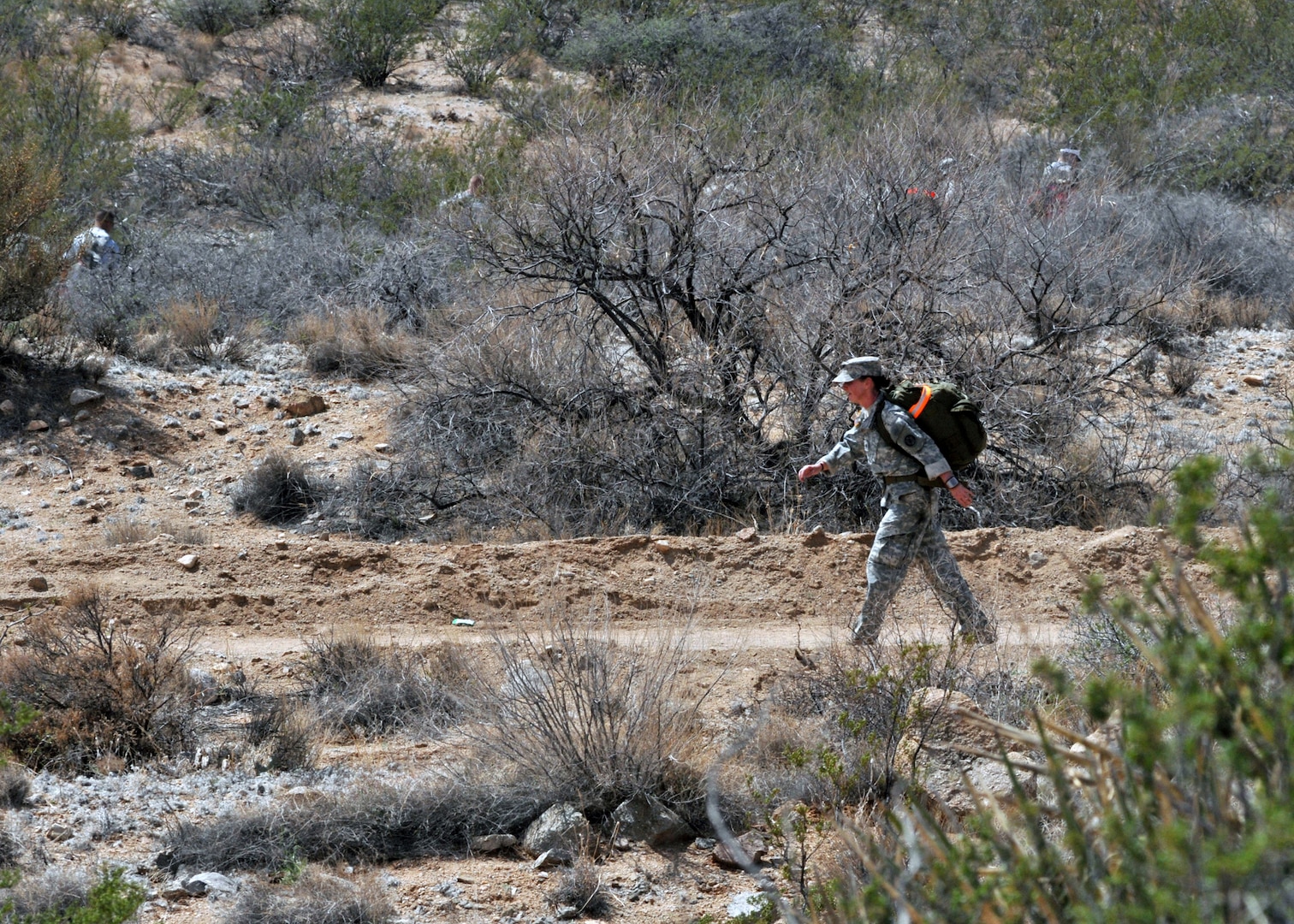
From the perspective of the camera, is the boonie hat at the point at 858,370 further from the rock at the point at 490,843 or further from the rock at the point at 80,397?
the rock at the point at 80,397

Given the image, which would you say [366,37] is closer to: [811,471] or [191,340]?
[191,340]

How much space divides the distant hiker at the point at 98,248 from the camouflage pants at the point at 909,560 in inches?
452

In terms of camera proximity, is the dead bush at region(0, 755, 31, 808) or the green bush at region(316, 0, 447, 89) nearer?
the dead bush at region(0, 755, 31, 808)

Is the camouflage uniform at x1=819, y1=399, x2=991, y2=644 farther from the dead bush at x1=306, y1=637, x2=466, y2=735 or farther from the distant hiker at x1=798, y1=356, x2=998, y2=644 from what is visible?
the dead bush at x1=306, y1=637, x2=466, y2=735

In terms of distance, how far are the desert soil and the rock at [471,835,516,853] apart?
0.11 metres

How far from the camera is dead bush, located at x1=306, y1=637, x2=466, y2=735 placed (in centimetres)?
679

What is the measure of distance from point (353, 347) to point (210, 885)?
9.85 m

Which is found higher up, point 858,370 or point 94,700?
point 858,370

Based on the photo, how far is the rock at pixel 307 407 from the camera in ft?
43.5

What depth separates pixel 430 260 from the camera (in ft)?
51.7

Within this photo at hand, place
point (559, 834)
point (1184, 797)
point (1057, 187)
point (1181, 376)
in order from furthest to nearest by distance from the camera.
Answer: point (1057, 187) < point (1181, 376) < point (559, 834) < point (1184, 797)

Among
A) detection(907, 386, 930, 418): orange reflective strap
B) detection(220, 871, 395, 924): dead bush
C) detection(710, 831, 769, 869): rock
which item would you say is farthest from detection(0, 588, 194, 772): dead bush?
detection(907, 386, 930, 418): orange reflective strap

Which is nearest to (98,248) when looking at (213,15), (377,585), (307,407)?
(307,407)

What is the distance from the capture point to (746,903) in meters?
4.96
